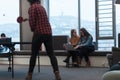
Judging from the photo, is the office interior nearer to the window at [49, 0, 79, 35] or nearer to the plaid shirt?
the window at [49, 0, 79, 35]

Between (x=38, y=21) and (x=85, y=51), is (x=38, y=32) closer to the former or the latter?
(x=38, y=21)

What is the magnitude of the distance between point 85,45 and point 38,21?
3280 millimetres

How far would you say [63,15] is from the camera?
29.5 ft

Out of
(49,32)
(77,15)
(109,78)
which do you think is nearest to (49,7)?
(77,15)

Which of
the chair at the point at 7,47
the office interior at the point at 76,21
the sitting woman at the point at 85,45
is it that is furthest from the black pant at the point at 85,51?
the chair at the point at 7,47

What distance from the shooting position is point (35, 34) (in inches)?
179

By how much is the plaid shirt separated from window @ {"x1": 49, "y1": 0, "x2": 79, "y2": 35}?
424 centimetres

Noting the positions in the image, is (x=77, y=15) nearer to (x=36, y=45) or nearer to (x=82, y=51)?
(x=82, y=51)

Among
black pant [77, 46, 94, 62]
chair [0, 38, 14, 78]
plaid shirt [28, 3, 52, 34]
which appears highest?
plaid shirt [28, 3, 52, 34]

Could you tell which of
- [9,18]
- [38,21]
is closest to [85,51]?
[9,18]

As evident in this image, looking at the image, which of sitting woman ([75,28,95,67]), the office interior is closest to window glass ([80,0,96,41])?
the office interior

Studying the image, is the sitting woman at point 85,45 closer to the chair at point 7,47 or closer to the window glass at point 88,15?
the window glass at point 88,15

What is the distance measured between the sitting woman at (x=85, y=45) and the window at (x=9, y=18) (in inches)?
98.7

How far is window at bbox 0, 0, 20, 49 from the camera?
9336mm
